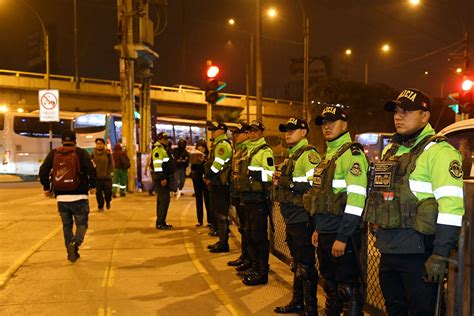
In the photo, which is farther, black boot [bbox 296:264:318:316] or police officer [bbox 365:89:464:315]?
black boot [bbox 296:264:318:316]

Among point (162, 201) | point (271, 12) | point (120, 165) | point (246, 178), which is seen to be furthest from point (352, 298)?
point (271, 12)

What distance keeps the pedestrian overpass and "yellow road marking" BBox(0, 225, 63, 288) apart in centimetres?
2569

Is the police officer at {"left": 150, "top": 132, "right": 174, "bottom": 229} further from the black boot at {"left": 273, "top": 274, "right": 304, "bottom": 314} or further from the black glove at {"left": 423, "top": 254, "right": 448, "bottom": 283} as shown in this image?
the black glove at {"left": 423, "top": 254, "right": 448, "bottom": 283}

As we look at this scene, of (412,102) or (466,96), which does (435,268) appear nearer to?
(412,102)

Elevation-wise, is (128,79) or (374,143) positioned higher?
(128,79)

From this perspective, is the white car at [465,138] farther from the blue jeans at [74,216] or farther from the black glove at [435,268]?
the blue jeans at [74,216]

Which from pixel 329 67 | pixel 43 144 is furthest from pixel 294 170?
pixel 329 67

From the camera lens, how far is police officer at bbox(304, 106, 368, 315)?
387 cm

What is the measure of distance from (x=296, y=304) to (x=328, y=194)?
1511mm

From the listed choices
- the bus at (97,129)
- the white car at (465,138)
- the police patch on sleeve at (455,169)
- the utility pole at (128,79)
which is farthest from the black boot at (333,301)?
the bus at (97,129)

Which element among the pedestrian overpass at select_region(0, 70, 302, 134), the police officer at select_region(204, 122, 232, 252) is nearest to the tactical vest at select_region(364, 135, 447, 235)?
the police officer at select_region(204, 122, 232, 252)

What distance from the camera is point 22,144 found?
26.6m

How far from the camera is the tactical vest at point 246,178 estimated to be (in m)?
5.97

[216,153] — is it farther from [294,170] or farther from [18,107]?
[18,107]
